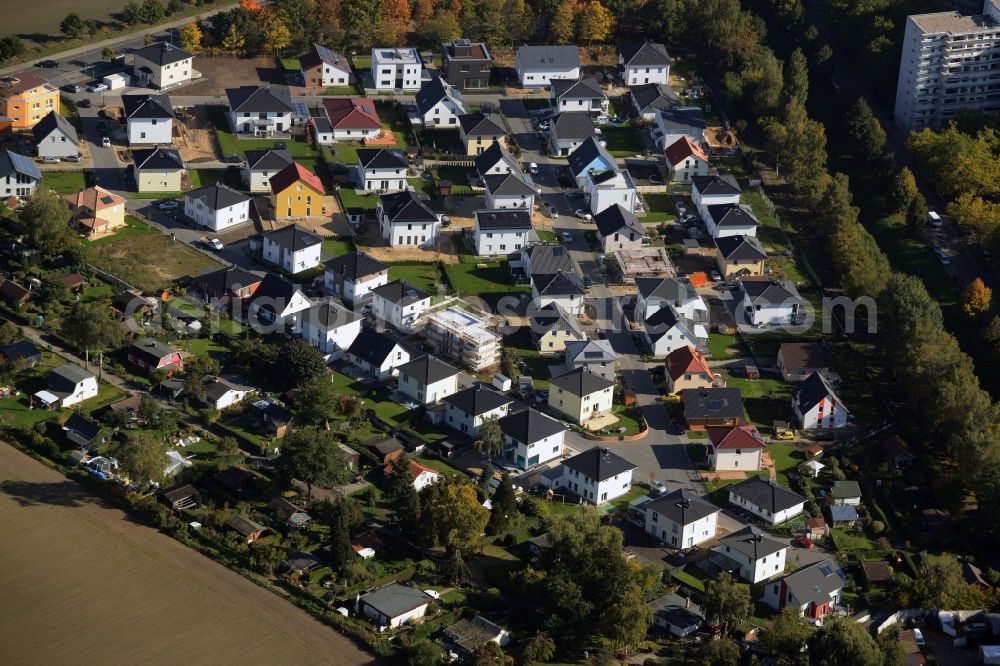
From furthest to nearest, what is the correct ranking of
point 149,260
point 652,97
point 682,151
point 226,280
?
point 652,97
point 682,151
point 149,260
point 226,280

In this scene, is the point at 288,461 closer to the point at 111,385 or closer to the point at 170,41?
the point at 111,385

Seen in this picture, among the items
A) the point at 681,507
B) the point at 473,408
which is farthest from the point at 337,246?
the point at 681,507

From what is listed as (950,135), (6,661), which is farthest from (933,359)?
(6,661)

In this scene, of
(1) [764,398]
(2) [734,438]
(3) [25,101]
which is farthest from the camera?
(3) [25,101]

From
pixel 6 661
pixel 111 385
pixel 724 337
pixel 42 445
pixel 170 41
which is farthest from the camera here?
pixel 170 41

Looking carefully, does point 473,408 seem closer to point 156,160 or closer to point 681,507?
point 681,507

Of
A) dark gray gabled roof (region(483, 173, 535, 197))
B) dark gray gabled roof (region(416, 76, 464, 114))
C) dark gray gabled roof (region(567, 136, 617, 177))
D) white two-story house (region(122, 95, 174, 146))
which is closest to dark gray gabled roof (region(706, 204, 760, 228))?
dark gray gabled roof (region(567, 136, 617, 177))
